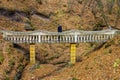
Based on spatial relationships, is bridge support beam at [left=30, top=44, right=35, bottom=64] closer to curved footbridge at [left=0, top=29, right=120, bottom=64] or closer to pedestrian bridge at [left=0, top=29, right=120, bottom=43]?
curved footbridge at [left=0, top=29, right=120, bottom=64]

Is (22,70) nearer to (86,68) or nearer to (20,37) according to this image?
(20,37)

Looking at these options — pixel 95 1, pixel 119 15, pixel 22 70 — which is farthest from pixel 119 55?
pixel 95 1

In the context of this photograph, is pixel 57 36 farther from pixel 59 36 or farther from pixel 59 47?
pixel 59 47

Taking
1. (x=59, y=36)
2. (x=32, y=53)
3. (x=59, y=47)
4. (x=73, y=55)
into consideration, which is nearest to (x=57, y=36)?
(x=59, y=36)

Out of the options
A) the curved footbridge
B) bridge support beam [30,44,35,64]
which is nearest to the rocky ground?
bridge support beam [30,44,35,64]

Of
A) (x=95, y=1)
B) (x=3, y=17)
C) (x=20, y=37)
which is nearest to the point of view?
(x=20, y=37)

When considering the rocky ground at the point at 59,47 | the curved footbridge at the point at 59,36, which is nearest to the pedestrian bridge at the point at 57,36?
the curved footbridge at the point at 59,36
